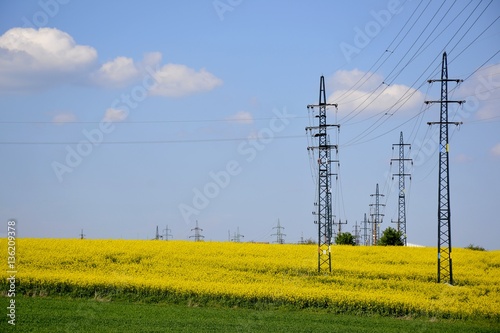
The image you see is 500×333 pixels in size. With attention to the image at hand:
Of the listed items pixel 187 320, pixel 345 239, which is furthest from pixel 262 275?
pixel 345 239

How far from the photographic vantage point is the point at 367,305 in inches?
1548

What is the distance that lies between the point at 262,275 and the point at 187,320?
13.5 meters

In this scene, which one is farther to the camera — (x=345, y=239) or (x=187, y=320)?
(x=345, y=239)

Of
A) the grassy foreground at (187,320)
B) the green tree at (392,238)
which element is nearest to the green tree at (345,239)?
the green tree at (392,238)

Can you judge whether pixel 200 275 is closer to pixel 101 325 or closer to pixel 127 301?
pixel 127 301

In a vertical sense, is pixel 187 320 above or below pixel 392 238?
below

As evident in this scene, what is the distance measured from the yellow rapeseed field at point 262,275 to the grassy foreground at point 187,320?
1.14m

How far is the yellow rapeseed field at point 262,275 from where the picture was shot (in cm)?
3981

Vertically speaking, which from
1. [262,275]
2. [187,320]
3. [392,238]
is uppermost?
[392,238]

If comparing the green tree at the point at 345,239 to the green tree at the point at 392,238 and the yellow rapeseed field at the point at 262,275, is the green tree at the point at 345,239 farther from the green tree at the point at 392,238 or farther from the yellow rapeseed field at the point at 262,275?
the yellow rapeseed field at the point at 262,275

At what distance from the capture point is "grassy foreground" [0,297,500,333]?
31.1 m

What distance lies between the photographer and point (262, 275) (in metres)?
46.8

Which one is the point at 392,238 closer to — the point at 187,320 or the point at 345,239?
the point at 345,239

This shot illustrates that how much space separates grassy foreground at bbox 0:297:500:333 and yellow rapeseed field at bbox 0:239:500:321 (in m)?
1.14
